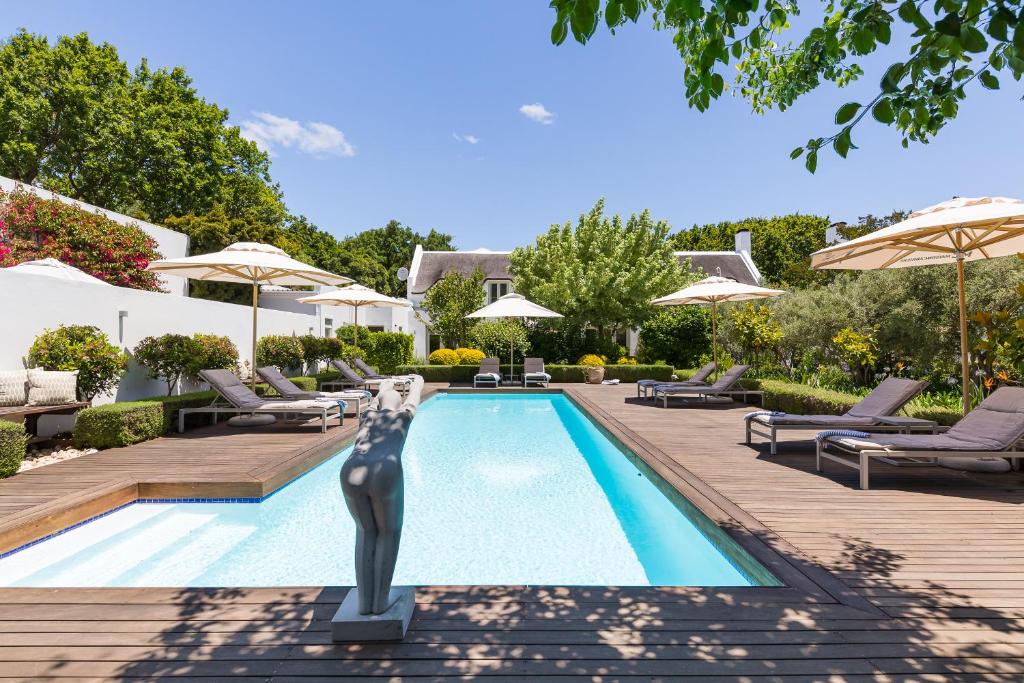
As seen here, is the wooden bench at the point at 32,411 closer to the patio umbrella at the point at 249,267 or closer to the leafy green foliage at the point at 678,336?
the patio umbrella at the point at 249,267

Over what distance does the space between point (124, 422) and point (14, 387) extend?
136 cm

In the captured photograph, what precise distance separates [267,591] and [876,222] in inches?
1277

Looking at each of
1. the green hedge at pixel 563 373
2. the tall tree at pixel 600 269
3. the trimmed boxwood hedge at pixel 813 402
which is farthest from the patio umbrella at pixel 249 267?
the tall tree at pixel 600 269

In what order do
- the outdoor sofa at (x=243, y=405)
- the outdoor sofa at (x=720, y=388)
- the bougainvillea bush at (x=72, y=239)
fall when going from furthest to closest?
the bougainvillea bush at (x=72, y=239) → the outdoor sofa at (x=720, y=388) → the outdoor sofa at (x=243, y=405)

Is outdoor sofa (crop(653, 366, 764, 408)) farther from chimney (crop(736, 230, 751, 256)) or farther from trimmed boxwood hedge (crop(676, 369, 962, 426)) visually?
chimney (crop(736, 230, 751, 256))

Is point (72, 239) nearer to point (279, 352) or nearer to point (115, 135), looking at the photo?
point (279, 352)

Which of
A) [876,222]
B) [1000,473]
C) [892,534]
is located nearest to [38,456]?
[892,534]

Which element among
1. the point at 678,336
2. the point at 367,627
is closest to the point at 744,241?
the point at 678,336

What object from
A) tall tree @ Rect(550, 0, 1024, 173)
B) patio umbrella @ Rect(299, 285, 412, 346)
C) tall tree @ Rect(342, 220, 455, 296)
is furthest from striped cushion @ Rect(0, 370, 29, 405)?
tall tree @ Rect(342, 220, 455, 296)

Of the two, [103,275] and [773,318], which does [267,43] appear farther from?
[773,318]

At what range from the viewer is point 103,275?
14336 millimetres

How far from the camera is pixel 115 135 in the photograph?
88.6 feet

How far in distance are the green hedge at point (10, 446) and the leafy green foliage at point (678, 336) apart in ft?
64.3

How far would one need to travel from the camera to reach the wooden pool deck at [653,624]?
232 centimetres
